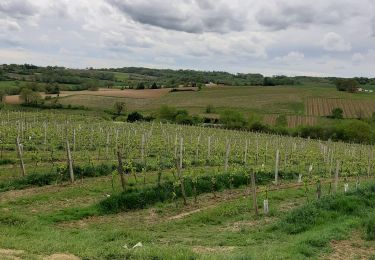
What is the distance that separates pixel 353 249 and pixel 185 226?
4735 mm

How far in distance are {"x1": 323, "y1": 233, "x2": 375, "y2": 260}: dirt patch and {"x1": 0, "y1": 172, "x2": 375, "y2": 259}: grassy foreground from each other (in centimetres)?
8

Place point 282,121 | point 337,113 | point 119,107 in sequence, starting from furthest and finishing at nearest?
point 119,107 < point 337,113 < point 282,121

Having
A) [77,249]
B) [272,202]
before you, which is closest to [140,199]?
[272,202]

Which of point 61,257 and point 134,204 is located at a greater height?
point 61,257

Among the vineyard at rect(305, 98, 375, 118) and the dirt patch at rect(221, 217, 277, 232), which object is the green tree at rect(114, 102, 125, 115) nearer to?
the vineyard at rect(305, 98, 375, 118)

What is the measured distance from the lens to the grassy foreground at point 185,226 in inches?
356

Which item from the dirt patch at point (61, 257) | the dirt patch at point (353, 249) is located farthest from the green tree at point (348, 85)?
the dirt patch at point (61, 257)

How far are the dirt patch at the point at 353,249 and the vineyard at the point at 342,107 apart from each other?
70.9 m

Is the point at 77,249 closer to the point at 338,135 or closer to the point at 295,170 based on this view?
the point at 295,170

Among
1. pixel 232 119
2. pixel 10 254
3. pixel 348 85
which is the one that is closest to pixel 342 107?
pixel 348 85

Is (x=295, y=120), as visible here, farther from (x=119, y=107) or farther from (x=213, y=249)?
(x=213, y=249)

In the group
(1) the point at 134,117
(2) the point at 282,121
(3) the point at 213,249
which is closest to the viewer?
(3) the point at 213,249

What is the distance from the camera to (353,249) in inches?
408

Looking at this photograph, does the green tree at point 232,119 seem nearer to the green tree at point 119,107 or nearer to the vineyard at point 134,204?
the green tree at point 119,107
